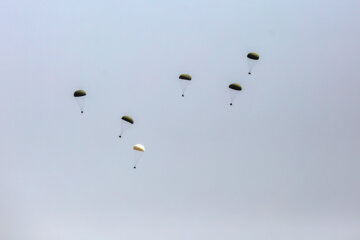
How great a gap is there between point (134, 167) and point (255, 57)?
989 inches

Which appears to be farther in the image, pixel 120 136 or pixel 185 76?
pixel 120 136

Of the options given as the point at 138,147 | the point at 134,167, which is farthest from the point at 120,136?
the point at 138,147

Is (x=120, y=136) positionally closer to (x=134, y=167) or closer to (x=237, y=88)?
(x=134, y=167)

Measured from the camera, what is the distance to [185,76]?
59.4m

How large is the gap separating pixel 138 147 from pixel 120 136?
55.8 ft

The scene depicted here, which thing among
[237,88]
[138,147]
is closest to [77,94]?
[138,147]

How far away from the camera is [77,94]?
5894cm

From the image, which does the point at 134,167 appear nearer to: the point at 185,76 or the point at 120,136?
the point at 120,136

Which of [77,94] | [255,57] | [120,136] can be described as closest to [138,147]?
[77,94]

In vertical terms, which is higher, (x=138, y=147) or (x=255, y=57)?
(x=255, y=57)

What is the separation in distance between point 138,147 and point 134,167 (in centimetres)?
2077

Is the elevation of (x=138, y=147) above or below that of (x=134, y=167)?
below

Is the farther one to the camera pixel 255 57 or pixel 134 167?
pixel 134 167

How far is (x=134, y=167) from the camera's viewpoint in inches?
3194
